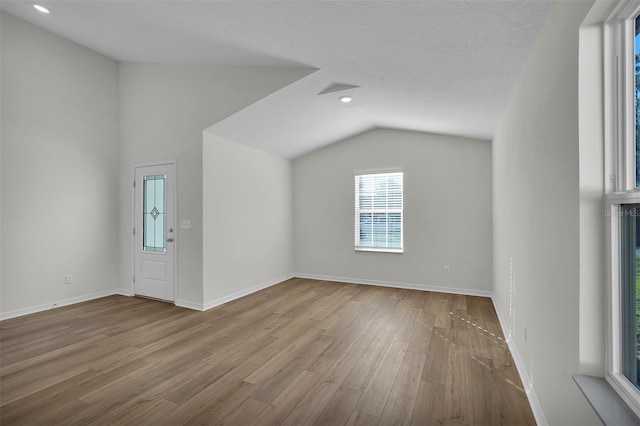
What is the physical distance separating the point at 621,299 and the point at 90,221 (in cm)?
583

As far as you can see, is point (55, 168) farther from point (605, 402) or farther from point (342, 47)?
point (605, 402)

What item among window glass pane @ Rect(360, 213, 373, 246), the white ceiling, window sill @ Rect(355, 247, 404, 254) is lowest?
window sill @ Rect(355, 247, 404, 254)

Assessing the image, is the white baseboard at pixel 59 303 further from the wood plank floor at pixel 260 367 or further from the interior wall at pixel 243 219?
the interior wall at pixel 243 219

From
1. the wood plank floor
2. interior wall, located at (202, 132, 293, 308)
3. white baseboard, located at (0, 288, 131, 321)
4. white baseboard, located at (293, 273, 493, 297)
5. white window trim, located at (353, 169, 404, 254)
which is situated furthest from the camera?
white window trim, located at (353, 169, 404, 254)

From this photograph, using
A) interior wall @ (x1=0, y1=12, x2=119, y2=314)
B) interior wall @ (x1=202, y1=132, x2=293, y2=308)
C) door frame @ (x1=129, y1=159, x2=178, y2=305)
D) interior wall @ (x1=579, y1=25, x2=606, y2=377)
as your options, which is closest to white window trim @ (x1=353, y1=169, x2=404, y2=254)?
interior wall @ (x1=202, y1=132, x2=293, y2=308)

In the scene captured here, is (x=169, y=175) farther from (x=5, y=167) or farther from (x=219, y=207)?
(x=5, y=167)

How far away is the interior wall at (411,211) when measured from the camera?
4.73 m

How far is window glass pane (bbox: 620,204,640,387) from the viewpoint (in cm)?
106

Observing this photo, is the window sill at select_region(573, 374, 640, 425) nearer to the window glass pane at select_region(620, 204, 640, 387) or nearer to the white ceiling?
the window glass pane at select_region(620, 204, 640, 387)

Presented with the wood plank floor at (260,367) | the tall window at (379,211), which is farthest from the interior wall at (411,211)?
the wood plank floor at (260,367)

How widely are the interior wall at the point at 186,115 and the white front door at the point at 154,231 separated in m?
0.17

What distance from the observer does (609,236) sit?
1159mm

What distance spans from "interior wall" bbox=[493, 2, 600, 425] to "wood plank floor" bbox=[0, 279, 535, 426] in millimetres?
495

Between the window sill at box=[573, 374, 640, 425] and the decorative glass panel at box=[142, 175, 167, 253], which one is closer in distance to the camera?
the window sill at box=[573, 374, 640, 425]
